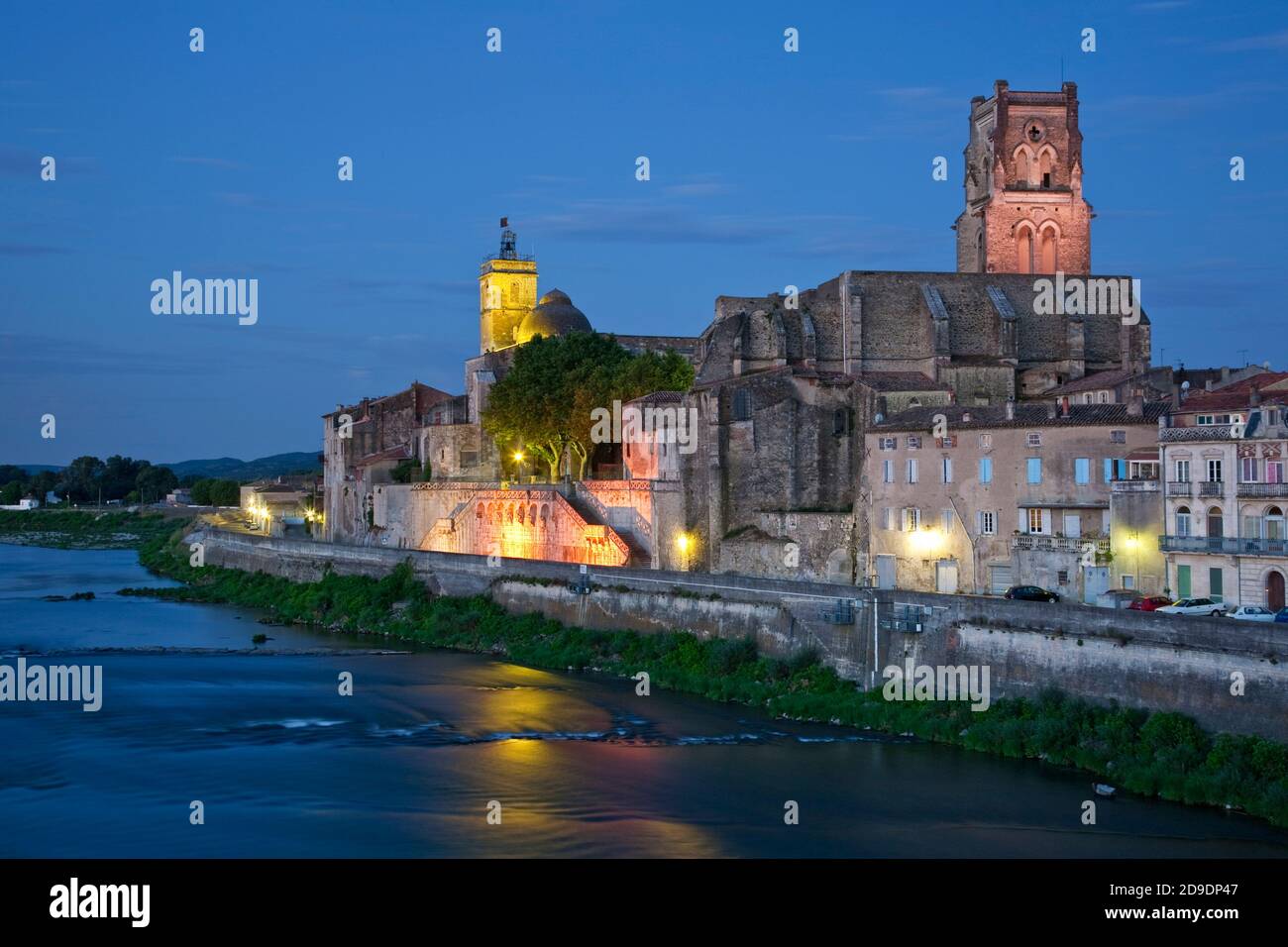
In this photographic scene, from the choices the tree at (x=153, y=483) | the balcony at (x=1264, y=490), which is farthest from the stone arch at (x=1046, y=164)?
the tree at (x=153, y=483)

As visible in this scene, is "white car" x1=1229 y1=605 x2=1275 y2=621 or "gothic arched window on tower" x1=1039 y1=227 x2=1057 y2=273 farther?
"gothic arched window on tower" x1=1039 y1=227 x2=1057 y2=273

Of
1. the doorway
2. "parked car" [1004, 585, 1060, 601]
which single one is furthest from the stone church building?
the doorway

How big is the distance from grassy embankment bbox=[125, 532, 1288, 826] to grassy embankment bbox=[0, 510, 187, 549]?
59.3 metres

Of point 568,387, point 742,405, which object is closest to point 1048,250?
point 568,387

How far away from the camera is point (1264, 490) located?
2831cm

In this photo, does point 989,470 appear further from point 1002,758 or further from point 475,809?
point 475,809

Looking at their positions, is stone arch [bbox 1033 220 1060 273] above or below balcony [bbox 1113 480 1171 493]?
above

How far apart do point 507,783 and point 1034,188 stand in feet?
145

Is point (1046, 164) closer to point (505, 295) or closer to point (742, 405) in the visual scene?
point (742, 405)

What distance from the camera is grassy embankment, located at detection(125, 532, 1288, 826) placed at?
21.8 m

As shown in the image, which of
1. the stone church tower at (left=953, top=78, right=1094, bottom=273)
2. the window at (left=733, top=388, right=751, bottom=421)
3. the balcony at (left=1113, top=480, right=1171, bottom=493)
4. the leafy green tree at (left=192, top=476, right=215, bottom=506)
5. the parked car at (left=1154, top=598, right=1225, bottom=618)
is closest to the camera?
the parked car at (left=1154, top=598, right=1225, bottom=618)

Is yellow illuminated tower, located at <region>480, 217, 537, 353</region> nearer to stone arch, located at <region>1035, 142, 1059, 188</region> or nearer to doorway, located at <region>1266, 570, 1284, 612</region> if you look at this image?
stone arch, located at <region>1035, 142, 1059, 188</region>
